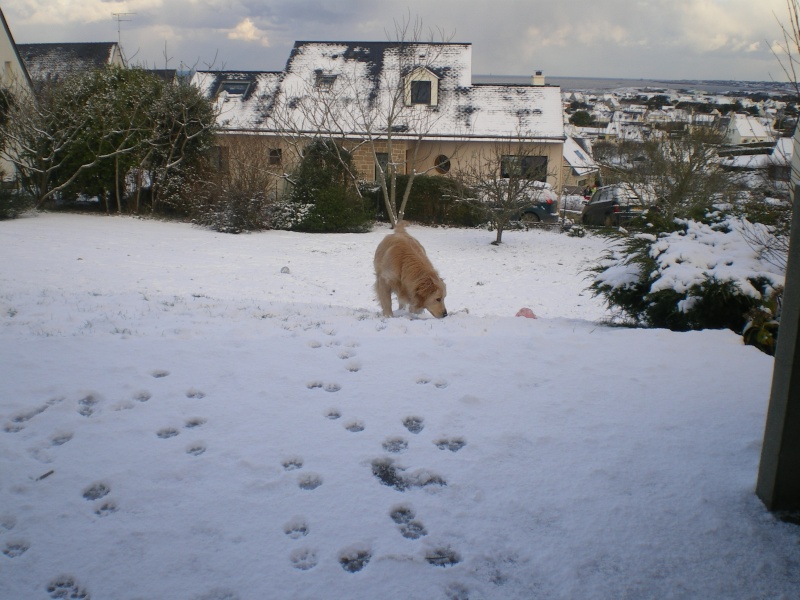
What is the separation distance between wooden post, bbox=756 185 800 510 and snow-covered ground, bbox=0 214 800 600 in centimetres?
11

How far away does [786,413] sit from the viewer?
7.25 feet

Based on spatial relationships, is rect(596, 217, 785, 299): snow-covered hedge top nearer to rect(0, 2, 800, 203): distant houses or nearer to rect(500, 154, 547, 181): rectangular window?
rect(500, 154, 547, 181): rectangular window

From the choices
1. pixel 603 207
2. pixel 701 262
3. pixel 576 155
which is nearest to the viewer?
pixel 701 262

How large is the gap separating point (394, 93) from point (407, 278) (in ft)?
60.1

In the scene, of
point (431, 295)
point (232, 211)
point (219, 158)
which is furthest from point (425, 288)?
point (219, 158)

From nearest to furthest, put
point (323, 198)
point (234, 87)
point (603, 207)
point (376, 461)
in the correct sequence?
point (376, 461) → point (323, 198) → point (603, 207) → point (234, 87)

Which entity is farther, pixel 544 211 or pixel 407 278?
pixel 544 211

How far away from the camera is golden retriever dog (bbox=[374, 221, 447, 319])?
6258 millimetres

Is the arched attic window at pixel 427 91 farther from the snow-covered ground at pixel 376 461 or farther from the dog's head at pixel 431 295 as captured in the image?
the snow-covered ground at pixel 376 461

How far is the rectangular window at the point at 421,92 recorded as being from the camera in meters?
24.4

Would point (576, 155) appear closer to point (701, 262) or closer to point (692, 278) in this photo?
point (701, 262)

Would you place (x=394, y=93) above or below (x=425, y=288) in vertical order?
above

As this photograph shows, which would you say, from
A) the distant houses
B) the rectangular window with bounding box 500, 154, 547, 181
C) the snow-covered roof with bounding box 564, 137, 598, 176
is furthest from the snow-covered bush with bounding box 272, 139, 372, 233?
the snow-covered roof with bounding box 564, 137, 598, 176

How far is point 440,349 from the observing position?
436 cm
